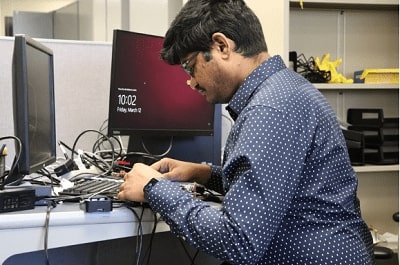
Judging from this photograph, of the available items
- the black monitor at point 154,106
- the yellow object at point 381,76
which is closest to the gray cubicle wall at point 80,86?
the black monitor at point 154,106

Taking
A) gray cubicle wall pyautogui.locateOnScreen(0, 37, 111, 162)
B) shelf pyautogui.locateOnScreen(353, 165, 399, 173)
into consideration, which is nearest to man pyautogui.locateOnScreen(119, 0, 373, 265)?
gray cubicle wall pyautogui.locateOnScreen(0, 37, 111, 162)

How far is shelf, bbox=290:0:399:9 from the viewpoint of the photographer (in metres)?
2.91

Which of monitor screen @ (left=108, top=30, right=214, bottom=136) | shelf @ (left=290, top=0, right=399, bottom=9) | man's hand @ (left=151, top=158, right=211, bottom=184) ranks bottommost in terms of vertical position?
man's hand @ (left=151, top=158, right=211, bottom=184)

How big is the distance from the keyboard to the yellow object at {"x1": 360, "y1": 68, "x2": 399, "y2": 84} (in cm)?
189

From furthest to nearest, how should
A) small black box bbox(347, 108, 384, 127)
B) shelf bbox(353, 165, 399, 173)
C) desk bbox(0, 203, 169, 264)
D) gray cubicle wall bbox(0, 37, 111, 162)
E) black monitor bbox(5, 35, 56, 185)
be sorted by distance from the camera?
small black box bbox(347, 108, 384, 127), shelf bbox(353, 165, 399, 173), gray cubicle wall bbox(0, 37, 111, 162), black monitor bbox(5, 35, 56, 185), desk bbox(0, 203, 169, 264)

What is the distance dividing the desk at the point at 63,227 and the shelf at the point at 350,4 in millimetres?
1994

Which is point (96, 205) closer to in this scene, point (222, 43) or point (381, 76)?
point (222, 43)

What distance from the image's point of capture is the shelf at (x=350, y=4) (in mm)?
2912

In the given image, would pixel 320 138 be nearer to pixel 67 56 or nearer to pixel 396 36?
pixel 67 56

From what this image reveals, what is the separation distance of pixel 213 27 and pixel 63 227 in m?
0.51

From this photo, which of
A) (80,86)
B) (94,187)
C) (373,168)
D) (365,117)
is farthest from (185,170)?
(365,117)

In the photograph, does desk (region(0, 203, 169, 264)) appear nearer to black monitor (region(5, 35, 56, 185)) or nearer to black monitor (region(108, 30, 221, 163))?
black monitor (region(5, 35, 56, 185))

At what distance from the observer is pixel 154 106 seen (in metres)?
1.85

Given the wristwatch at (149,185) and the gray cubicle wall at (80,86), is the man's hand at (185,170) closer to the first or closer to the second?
the wristwatch at (149,185)
